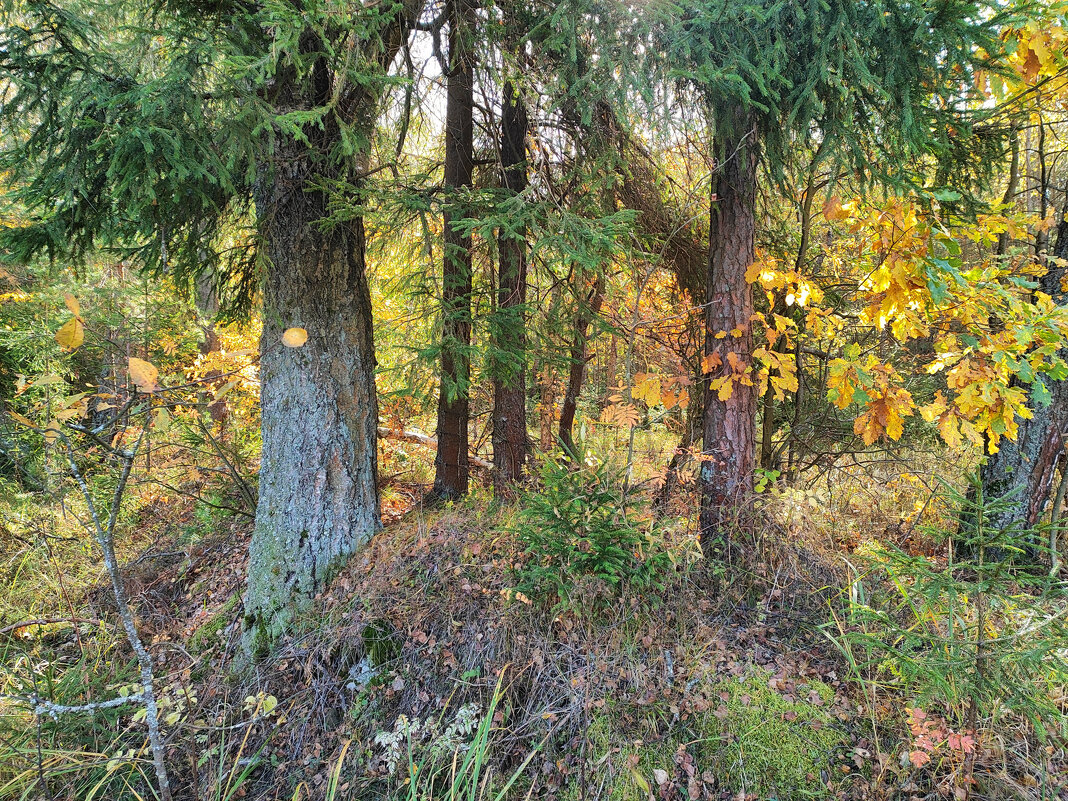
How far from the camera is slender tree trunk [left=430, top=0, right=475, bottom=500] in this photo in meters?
3.64

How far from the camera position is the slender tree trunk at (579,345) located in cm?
414

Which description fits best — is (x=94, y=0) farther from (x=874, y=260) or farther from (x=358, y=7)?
(x=874, y=260)

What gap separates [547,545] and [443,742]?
3.85 feet

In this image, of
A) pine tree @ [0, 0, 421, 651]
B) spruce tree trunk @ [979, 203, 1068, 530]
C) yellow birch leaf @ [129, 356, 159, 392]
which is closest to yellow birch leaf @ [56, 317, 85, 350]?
yellow birch leaf @ [129, 356, 159, 392]

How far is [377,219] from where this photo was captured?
161 inches

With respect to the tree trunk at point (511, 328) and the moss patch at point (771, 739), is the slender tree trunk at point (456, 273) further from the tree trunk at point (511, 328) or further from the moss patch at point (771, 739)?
the moss patch at point (771, 739)

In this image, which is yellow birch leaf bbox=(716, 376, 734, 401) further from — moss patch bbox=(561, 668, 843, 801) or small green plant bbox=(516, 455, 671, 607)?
moss patch bbox=(561, 668, 843, 801)

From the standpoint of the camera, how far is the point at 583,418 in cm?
370

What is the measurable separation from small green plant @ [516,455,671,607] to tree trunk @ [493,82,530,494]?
1.28m

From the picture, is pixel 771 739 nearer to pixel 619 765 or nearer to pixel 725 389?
pixel 619 765

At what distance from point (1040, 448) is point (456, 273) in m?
4.64

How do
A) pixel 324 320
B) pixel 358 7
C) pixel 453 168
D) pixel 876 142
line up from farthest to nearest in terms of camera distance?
pixel 453 168 → pixel 324 320 → pixel 876 142 → pixel 358 7

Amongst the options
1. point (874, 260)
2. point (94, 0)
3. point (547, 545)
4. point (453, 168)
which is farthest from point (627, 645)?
point (94, 0)

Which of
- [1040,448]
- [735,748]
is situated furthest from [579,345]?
[1040,448]
